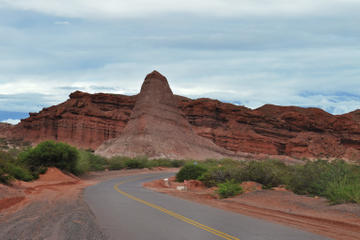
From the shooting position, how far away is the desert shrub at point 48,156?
3686 centimetres

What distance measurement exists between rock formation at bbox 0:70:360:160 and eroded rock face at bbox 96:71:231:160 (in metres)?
3.97

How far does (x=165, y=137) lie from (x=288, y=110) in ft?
178

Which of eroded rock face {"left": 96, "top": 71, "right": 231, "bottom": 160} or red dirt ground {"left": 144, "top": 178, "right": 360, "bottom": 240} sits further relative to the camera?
eroded rock face {"left": 96, "top": 71, "right": 231, "bottom": 160}

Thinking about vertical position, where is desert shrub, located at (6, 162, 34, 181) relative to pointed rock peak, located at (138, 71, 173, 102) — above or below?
below

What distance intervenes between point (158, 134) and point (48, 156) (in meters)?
51.0

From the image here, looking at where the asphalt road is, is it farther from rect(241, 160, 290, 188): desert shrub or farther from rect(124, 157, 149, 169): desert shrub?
rect(124, 157, 149, 169): desert shrub

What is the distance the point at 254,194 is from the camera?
1978cm

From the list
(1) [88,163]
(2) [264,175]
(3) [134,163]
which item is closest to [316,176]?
(2) [264,175]

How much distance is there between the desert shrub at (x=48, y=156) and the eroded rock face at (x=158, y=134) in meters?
40.7

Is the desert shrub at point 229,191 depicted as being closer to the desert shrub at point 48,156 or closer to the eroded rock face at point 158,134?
the desert shrub at point 48,156

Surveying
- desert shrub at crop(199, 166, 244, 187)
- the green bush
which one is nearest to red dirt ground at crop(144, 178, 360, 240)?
desert shrub at crop(199, 166, 244, 187)

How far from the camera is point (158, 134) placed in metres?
88.1

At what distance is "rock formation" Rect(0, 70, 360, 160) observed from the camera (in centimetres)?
10662

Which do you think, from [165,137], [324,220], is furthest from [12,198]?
[165,137]
